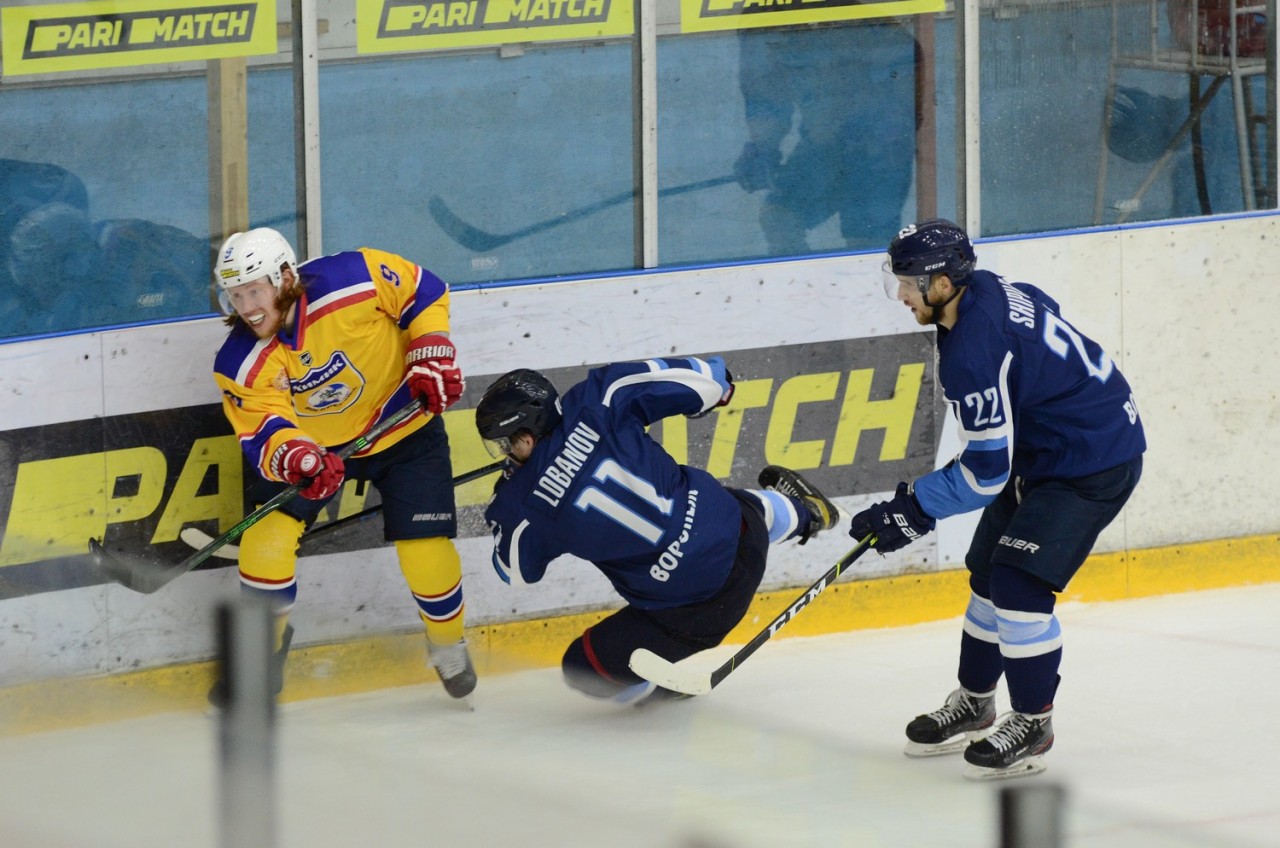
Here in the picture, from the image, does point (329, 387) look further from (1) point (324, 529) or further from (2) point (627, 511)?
(2) point (627, 511)

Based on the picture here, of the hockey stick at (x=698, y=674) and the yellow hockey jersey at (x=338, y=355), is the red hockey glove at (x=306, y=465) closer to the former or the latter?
the yellow hockey jersey at (x=338, y=355)

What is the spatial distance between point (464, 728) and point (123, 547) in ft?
2.79

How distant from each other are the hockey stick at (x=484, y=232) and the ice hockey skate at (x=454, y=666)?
39.1 inches

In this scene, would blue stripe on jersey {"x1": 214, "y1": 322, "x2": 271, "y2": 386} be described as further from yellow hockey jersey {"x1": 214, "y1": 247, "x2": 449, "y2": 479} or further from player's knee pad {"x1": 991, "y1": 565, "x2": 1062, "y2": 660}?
player's knee pad {"x1": 991, "y1": 565, "x2": 1062, "y2": 660}

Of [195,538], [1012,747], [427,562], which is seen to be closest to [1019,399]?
[1012,747]

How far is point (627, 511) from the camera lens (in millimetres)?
3855

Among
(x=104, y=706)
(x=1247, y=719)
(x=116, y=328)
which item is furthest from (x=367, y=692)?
(x=1247, y=719)

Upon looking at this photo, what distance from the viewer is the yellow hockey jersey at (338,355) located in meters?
3.95

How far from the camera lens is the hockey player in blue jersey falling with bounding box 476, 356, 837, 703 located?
12.6 ft

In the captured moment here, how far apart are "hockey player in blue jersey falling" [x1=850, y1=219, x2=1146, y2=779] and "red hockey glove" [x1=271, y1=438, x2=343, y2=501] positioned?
3.54 ft

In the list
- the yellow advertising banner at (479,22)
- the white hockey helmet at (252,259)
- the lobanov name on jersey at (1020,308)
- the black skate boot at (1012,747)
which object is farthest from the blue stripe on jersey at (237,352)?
the black skate boot at (1012,747)

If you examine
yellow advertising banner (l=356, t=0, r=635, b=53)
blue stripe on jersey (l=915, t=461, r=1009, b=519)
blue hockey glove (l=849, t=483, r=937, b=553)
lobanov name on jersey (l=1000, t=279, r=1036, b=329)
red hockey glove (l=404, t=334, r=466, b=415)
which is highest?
yellow advertising banner (l=356, t=0, r=635, b=53)

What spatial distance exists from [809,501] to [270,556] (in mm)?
1188

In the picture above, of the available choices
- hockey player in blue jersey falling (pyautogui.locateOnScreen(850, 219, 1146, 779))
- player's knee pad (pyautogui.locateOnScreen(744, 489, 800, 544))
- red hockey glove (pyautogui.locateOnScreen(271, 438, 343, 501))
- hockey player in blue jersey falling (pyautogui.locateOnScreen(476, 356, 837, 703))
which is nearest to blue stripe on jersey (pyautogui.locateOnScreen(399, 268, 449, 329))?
hockey player in blue jersey falling (pyautogui.locateOnScreen(476, 356, 837, 703))
